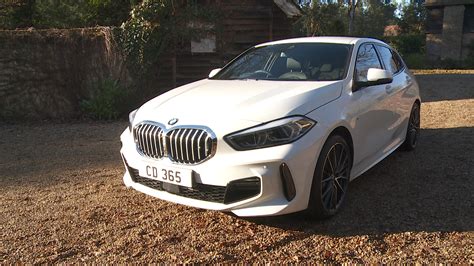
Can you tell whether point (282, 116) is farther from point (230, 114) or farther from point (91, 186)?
point (91, 186)

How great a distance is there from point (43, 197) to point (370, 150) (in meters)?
3.58

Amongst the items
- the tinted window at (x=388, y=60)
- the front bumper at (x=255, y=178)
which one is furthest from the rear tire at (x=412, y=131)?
the front bumper at (x=255, y=178)

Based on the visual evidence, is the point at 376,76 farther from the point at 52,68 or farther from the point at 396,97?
the point at 52,68

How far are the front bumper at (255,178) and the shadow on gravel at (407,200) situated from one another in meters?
0.45

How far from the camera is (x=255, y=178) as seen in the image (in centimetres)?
352

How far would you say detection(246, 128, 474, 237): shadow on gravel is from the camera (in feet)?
13.1

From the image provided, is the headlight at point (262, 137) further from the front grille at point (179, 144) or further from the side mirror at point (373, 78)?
the side mirror at point (373, 78)

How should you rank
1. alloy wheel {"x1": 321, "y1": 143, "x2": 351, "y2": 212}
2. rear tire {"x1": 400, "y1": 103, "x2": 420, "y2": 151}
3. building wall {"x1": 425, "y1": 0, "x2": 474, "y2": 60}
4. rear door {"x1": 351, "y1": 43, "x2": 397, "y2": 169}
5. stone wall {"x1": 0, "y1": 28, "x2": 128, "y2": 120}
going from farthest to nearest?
A: building wall {"x1": 425, "y1": 0, "x2": 474, "y2": 60} → stone wall {"x1": 0, "y1": 28, "x2": 128, "y2": 120} → rear tire {"x1": 400, "y1": 103, "x2": 420, "y2": 151} → rear door {"x1": 351, "y1": 43, "x2": 397, "y2": 169} → alloy wheel {"x1": 321, "y1": 143, "x2": 351, "y2": 212}

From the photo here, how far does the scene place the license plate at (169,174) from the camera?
3.68 metres

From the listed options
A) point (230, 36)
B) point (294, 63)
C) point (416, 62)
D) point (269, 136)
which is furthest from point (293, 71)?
point (416, 62)

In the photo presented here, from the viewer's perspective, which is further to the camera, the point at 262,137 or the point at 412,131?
the point at 412,131

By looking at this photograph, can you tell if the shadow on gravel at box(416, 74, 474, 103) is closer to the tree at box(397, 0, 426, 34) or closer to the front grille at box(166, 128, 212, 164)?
the front grille at box(166, 128, 212, 164)

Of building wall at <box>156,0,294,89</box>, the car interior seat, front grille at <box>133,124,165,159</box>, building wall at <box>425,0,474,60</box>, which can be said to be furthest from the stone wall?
building wall at <box>425,0,474,60</box>

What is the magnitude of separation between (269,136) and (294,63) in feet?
5.36
